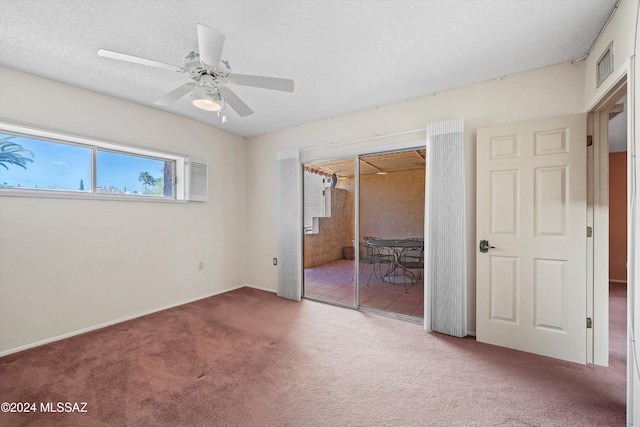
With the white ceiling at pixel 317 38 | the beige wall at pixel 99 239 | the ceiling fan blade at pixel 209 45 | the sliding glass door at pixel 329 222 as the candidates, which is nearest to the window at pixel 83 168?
the beige wall at pixel 99 239

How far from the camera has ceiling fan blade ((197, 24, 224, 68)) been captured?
150 cm

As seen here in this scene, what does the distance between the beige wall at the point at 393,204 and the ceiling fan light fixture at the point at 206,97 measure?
4610mm

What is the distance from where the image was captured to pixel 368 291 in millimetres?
4336

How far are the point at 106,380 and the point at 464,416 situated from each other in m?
2.55

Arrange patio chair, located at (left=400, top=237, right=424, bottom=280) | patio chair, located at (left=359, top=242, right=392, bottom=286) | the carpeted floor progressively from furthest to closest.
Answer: patio chair, located at (left=359, top=242, right=392, bottom=286), patio chair, located at (left=400, top=237, right=424, bottom=280), the carpeted floor

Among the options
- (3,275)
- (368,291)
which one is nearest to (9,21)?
(3,275)

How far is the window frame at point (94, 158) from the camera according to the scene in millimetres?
2525

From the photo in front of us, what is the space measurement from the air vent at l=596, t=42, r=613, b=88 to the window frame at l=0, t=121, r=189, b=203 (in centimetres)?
Answer: 434

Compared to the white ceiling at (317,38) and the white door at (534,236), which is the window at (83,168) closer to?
the white ceiling at (317,38)

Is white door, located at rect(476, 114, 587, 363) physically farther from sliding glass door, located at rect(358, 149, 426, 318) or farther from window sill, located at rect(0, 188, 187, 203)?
window sill, located at rect(0, 188, 187, 203)

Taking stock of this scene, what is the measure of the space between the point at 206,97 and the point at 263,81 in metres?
0.42

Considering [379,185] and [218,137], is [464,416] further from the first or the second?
[379,185]

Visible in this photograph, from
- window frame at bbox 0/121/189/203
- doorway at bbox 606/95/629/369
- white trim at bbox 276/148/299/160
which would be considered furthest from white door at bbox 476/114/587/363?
window frame at bbox 0/121/189/203

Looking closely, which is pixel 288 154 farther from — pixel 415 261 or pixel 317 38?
pixel 415 261
